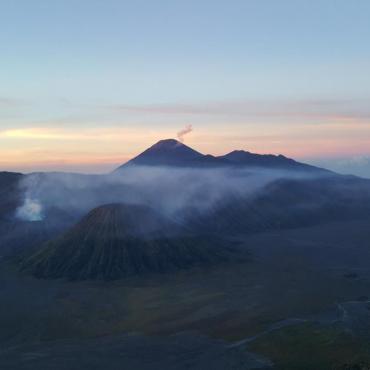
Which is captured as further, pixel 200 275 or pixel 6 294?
pixel 200 275

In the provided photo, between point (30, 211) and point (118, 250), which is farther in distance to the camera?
point (30, 211)

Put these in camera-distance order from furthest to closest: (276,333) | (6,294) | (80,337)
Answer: (6,294) → (80,337) → (276,333)

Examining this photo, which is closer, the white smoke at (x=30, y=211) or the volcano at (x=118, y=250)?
the volcano at (x=118, y=250)

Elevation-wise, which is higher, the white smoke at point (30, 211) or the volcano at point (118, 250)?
the white smoke at point (30, 211)

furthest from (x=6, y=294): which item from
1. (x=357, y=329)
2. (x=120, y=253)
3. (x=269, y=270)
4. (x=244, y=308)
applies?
(x=357, y=329)

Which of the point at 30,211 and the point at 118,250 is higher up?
the point at 30,211

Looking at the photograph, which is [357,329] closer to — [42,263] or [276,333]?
[276,333]
